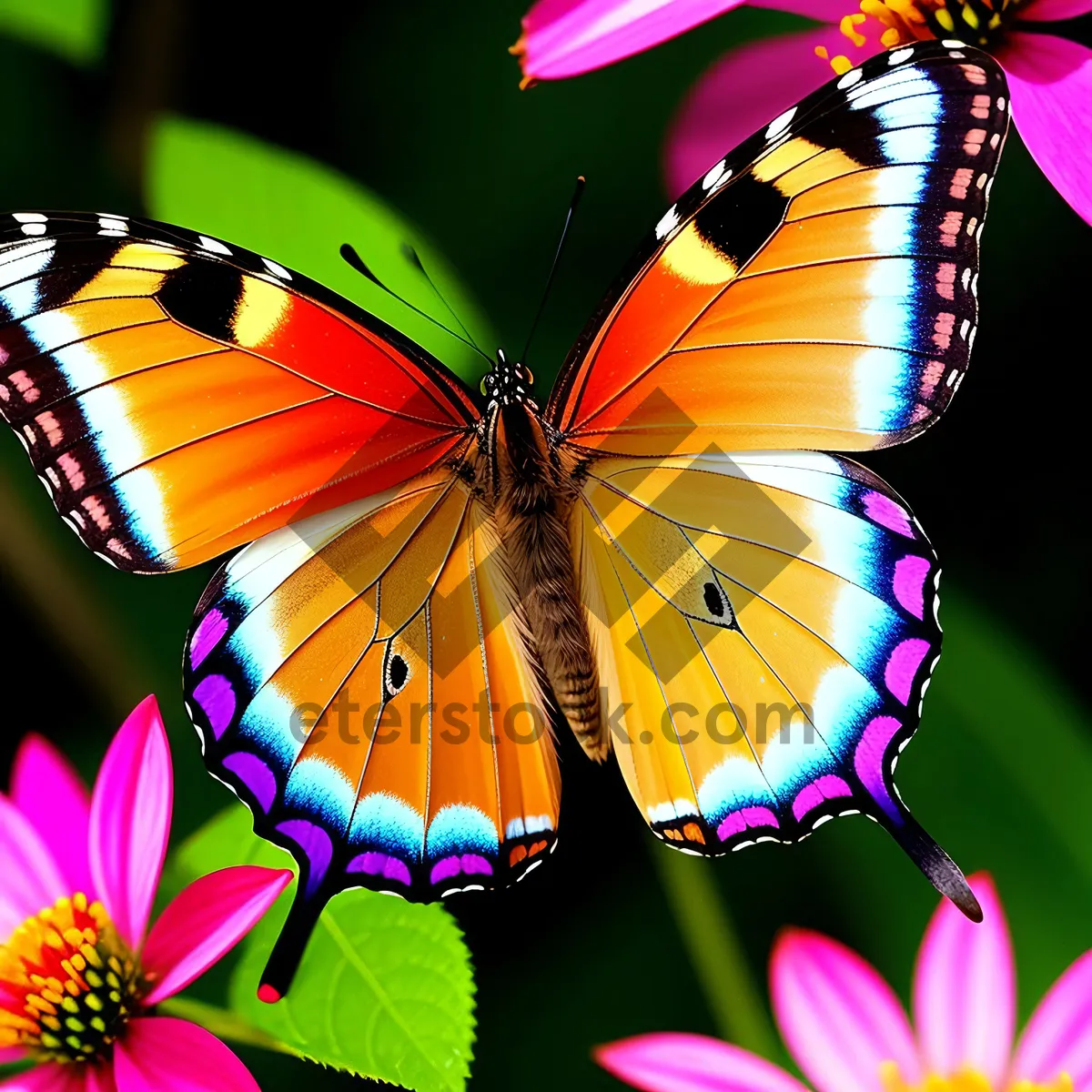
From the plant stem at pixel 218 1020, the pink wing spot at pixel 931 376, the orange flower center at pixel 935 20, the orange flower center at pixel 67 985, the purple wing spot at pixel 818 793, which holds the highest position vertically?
the orange flower center at pixel 935 20

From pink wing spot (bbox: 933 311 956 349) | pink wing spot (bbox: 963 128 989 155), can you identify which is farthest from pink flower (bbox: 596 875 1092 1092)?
pink wing spot (bbox: 963 128 989 155)

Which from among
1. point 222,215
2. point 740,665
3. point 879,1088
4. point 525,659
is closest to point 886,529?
point 740,665

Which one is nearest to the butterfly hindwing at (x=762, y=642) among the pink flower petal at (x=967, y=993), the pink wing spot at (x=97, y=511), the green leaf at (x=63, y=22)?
the pink flower petal at (x=967, y=993)

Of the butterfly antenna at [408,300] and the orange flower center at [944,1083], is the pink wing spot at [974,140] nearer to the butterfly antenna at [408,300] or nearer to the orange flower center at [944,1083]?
the butterfly antenna at [408,300]

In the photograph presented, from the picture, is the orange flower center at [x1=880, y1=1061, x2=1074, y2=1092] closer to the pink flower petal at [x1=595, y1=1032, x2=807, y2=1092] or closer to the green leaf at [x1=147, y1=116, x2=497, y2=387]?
the pink flower petal at [x1=595, y1=1032, x2=807, y2=1092]

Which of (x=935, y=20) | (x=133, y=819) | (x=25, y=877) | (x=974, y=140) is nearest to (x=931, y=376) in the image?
(x=974, y=140)

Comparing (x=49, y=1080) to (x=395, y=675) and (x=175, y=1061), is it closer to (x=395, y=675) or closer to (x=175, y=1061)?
(x=175, y=1061)
